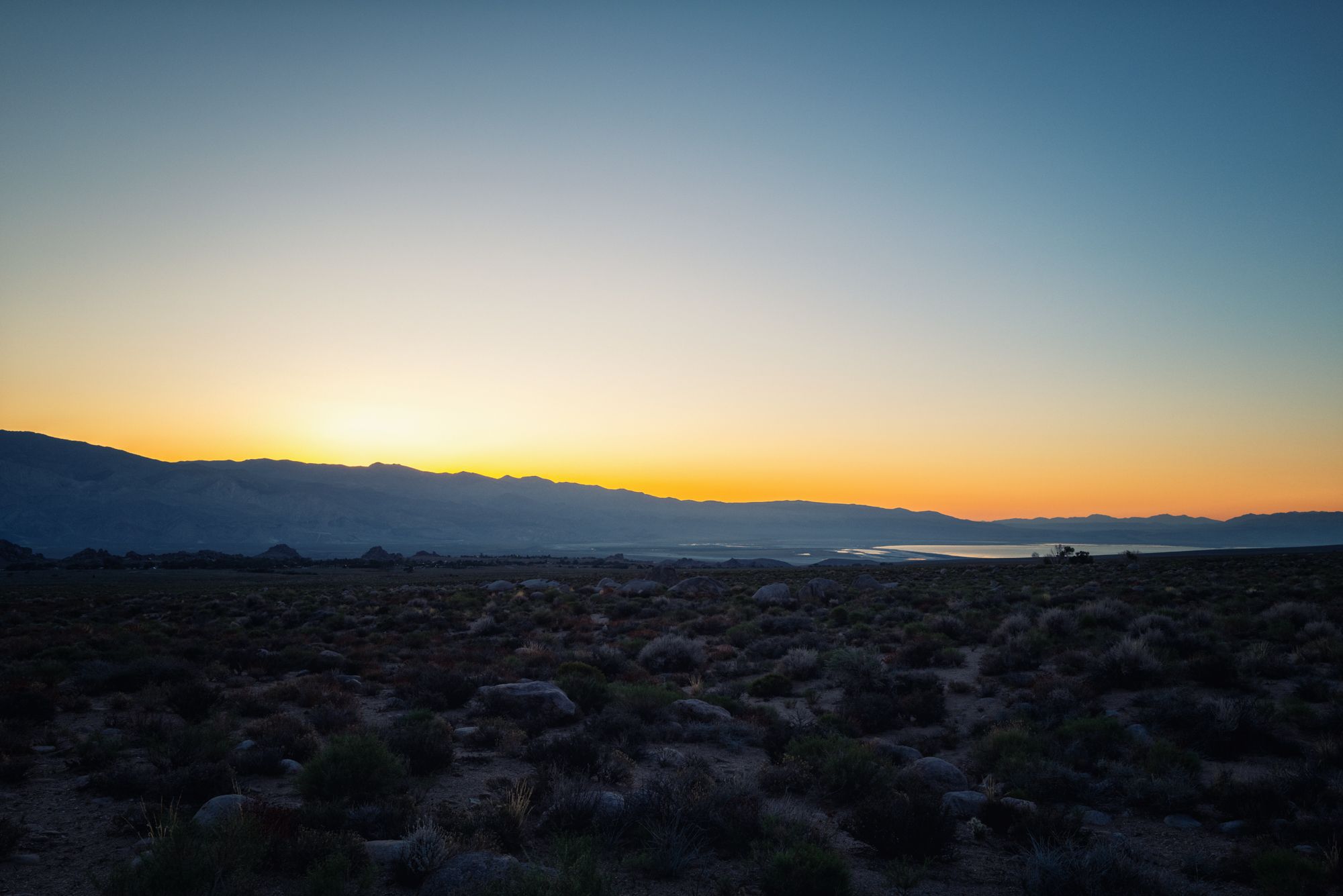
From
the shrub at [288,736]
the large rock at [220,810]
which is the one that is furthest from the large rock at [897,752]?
the shrub at [288,736]

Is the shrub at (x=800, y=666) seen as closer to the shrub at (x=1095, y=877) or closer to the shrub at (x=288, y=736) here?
the shrub at (x=1095, y=877)

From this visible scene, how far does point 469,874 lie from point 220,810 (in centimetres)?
306

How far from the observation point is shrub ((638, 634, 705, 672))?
16.5 m

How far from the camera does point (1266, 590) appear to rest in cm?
2498

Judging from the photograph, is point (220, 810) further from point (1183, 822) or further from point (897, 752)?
point (1183, 822)

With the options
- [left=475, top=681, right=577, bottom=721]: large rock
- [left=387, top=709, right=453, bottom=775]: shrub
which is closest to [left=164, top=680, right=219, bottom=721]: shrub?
[left=387, top=709, right=453, bottom=775]: shrub

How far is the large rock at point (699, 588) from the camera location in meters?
35.8

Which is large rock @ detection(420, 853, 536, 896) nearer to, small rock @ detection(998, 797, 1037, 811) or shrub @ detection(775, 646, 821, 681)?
small rock @ detection(998, 797, 1037, 811)

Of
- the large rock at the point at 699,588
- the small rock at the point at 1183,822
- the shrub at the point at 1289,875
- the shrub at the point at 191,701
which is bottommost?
the large rock at the point at 699,588

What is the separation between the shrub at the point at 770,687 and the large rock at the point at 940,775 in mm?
5235

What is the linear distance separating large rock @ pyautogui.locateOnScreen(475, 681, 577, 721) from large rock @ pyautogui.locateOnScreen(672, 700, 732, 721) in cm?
188

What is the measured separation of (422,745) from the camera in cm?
876

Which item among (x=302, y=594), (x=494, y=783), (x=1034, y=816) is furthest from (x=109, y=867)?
(x=302, y=594)

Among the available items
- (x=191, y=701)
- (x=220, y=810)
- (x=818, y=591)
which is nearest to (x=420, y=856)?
(x=220, y=810)
